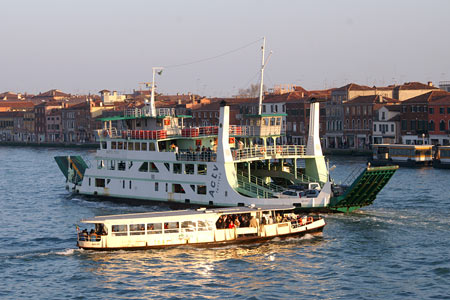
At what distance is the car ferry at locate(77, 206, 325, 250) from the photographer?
3328 cm

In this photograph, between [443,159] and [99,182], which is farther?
[443,159]

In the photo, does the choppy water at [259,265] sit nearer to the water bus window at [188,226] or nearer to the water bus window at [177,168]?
the water bus window at [188,226]

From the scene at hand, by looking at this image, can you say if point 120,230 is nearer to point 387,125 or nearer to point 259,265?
point 259,265

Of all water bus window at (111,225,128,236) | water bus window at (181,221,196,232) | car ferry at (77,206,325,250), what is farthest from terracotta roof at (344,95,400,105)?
water bus window at (111,225,128,236)

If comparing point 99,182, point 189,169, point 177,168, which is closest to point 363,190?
point 189,169

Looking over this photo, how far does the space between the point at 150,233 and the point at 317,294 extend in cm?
867

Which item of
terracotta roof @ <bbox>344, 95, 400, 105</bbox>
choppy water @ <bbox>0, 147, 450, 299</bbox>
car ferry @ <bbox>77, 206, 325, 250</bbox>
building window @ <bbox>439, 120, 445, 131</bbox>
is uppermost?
terracotta roof @ <bbox>344, 95, 400, 105</bbox>

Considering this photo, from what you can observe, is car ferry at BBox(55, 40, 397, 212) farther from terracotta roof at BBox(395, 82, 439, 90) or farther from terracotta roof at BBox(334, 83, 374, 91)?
terracotta roof at BBox(395, 82, 439, 90)

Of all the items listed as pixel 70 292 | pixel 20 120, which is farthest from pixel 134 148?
pixel 20 120

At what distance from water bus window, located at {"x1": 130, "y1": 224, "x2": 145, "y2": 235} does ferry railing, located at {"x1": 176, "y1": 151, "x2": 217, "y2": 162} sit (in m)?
9.92

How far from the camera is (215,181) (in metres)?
42.5

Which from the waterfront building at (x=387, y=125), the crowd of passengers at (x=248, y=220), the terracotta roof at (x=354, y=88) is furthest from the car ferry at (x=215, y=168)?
the terracotta roof at (x=354, y=88)

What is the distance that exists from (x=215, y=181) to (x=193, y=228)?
8601mm

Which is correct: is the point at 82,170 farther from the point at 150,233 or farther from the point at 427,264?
the point at 427,264
